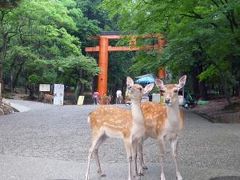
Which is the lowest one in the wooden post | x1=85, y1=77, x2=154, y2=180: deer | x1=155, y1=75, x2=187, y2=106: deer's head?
x1=85, y1=77, x2=154, y2=180: deer

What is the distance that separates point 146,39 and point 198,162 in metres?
16.9

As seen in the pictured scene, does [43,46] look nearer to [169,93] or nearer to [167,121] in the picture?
[167,121]

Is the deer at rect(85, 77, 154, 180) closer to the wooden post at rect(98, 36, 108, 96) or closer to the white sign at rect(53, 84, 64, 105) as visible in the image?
the white sign at rect(53, 84, 64, 105)

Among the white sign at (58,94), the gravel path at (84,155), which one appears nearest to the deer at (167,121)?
the gravel path at (84,155)

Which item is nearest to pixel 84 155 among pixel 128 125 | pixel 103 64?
pixel 128 125

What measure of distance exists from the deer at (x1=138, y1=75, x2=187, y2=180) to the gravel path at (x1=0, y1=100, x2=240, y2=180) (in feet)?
1.81

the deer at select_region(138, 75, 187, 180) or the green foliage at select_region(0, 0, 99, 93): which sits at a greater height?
the green foliage at select_region(0, 0, 99, 93)

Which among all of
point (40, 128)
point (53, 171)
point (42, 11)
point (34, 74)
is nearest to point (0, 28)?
point (42, 11)

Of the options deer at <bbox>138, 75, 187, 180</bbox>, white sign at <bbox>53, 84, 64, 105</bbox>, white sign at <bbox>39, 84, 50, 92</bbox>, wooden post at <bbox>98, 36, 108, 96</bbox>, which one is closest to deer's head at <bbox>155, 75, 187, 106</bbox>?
deer at <bbox>138, 75, 187, 180</bbox>

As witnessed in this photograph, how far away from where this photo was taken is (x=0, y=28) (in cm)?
3884

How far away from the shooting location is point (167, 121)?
7781mm

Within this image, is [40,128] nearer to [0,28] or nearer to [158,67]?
[158,67]

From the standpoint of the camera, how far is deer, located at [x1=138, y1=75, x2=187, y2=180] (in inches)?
298

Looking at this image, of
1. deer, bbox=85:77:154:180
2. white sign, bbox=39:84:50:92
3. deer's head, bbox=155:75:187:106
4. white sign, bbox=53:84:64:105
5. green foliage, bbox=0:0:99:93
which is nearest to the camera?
deer, bbox=85:77:154:180
